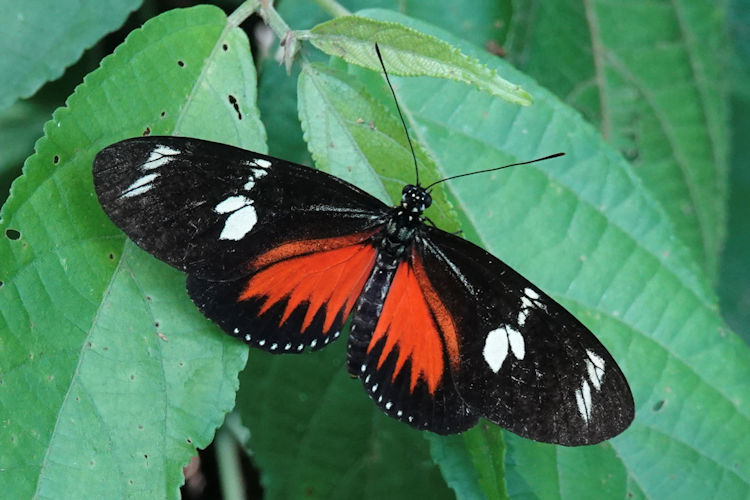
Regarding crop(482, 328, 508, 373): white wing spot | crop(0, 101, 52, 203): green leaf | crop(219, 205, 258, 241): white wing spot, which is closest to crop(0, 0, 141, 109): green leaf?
crop(219, 205, 258, 241): white wing spot

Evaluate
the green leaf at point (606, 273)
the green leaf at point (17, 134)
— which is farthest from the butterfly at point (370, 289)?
the green leaf at point (17, 134)

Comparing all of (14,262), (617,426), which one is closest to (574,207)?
(617,426)

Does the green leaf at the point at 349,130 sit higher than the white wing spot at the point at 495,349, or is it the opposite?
the green leaf at the point at 349,130

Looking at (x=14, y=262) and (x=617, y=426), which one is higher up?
(x=14, y=262)

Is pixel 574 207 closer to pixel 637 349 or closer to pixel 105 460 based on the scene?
pixel 637 349

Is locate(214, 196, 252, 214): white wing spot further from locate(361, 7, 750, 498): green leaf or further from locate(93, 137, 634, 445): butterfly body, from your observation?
locate(361, 7, 750, 498): green leaf

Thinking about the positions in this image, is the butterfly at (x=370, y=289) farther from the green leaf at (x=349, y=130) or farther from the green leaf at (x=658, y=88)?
the green leaf at (x=658, y=88)
